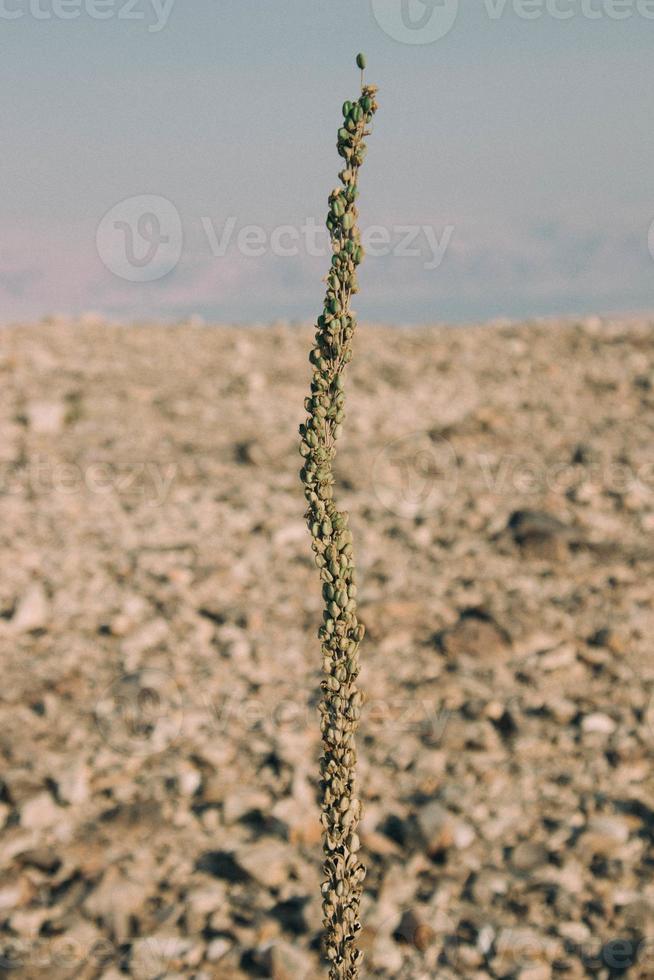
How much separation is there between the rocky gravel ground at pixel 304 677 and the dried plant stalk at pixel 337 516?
1.91m

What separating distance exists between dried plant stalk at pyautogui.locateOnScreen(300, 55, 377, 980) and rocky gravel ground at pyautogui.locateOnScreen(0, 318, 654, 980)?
191cm

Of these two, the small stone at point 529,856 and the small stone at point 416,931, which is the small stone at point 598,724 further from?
the small stone at point 416,931

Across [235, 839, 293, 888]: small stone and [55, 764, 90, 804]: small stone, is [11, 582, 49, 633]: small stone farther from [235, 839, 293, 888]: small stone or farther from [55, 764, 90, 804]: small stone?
[235, 839, 293, 888]: small stone

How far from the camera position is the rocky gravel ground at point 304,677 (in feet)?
15.4

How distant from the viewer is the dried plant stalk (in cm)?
261

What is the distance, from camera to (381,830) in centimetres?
524

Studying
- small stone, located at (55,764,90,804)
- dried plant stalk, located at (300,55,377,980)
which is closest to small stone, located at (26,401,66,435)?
small stone, located at (55,764,90,804)

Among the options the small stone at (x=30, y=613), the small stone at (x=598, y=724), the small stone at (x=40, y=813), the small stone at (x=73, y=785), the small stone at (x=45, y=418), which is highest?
the small stone at (x=45, y=418)

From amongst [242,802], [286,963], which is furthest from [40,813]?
[286,963]

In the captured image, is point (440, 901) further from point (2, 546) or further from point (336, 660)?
point (2, 546)

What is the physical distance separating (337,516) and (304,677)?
389 centimetres

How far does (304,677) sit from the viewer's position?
6422 millimetres

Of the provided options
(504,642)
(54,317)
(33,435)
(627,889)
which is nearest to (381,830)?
(627,889)

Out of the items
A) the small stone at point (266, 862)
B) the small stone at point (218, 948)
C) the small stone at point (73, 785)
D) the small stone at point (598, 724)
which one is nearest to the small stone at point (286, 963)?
the small stone at point (218, 948)
